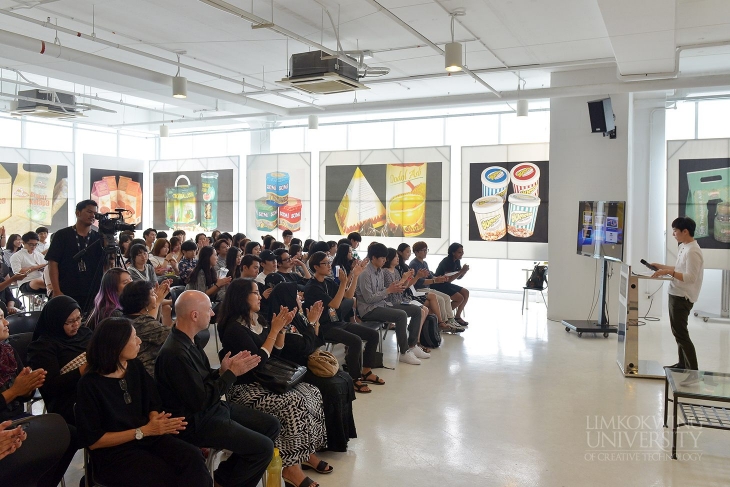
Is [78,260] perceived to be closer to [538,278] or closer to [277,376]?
[277,376]

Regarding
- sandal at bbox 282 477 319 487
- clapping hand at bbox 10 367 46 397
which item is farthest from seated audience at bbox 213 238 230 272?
clapping hand at bbox 10 367 46 397

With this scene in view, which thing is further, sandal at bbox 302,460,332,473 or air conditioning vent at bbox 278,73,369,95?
air conditioning vent at bbox 278,73,369,95

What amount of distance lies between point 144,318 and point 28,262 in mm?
6201

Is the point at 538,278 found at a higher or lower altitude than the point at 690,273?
lower

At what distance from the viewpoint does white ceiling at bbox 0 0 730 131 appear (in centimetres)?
648

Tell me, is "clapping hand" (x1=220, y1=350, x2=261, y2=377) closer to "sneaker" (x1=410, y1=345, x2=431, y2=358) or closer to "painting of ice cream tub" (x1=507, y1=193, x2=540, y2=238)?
"sneaker" (x1=410, y1=345, x2=431, y2=358)

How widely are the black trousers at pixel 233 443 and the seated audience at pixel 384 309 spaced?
3.63m

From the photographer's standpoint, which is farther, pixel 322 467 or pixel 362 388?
pixel 362 388

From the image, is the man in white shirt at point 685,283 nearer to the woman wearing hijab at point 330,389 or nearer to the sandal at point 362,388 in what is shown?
the sandal at point 362,388

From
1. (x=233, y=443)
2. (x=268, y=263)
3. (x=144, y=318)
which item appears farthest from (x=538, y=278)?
(x=233, y=443)

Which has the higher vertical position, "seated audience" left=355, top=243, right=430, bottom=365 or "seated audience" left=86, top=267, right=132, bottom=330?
"seated audience" left=86, top=267, right=132, bottom=330

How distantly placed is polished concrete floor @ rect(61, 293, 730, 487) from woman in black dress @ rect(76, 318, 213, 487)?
1.20 m

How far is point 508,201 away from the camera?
37.2ft

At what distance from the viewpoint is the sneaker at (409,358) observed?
673 cm
